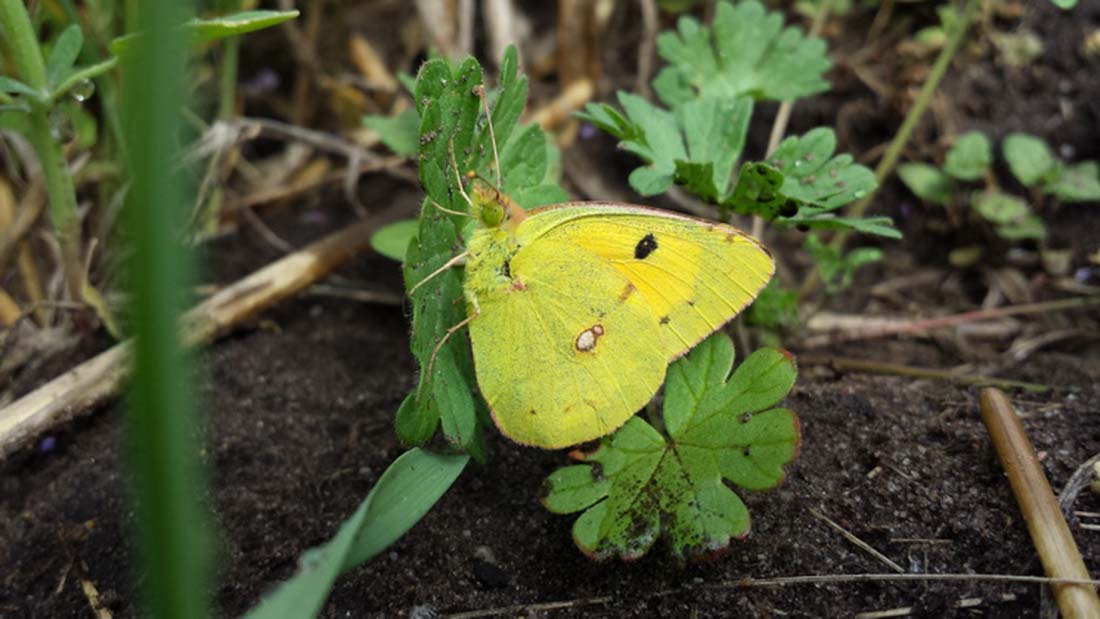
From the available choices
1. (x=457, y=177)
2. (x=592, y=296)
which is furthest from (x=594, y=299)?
(x=457, y=177)

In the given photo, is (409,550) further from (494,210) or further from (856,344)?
(856,344)

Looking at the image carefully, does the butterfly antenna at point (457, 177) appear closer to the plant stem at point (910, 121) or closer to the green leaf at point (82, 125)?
the green leaf at point (82, 125)

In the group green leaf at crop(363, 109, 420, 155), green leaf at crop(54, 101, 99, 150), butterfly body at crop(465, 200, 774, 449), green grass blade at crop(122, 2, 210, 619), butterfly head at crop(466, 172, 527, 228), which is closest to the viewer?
green grass blade at crop(122, 2, 210, 619)

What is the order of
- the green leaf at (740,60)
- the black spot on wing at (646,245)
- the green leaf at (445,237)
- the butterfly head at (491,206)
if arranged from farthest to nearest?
the green leaf at (740,60), the black spot on wing at (646,245), the butterfly head at (491,206), the green leaf at (445,237)

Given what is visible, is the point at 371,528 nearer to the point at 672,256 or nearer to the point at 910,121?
the point at 672,256

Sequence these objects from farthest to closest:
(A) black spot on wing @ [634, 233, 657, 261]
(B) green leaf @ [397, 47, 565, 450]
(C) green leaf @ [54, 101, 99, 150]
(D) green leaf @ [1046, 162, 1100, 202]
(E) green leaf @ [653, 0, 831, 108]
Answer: (D) green leaf @ [1046, 162, 1100, 202], (E) green leaf @ [653, 0, 831, 108], (C) green leaf @ [54, 101, 99, 150], (A) black spot on wing @ [634, 233, 657, 261], (B) green leaf @ [397, 47, 565, 450]

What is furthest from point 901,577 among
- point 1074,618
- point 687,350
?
point 687,350

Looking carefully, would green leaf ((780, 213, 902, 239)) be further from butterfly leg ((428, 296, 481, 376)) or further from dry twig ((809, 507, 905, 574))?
butterfly leg ((428, 296, 481, 376))

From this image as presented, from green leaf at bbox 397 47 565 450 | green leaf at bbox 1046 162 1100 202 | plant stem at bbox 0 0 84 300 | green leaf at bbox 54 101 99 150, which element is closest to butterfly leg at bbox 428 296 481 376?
green leaf at bbox 397 47 565 450

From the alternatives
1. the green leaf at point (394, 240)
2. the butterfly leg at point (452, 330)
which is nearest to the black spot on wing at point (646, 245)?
the butterfly leg at point (452, 330)
